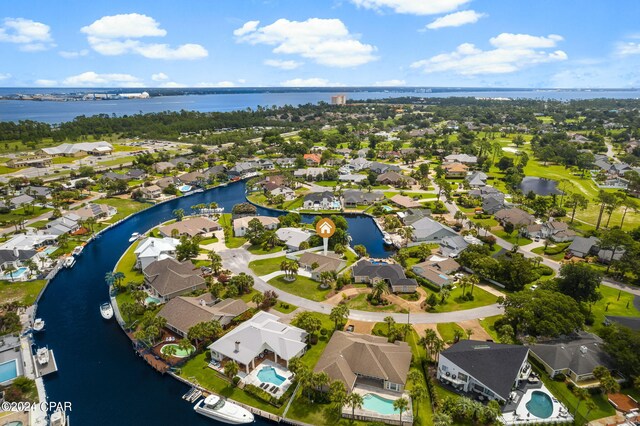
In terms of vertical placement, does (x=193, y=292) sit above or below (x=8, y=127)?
below

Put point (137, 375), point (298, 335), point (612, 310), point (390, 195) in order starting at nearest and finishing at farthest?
point (137, 375)
point (298, 335)
point (612, 310)
point (390, 195)

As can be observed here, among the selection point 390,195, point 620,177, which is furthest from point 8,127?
point 620,177

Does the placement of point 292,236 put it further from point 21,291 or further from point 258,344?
point 21,291

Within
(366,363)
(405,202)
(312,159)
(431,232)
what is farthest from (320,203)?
(366,363)

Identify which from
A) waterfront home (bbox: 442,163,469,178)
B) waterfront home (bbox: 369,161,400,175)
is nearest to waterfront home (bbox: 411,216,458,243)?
waterfront home (bbox: 369,161,400,175)

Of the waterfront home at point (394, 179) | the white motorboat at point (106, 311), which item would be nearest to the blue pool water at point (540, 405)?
the white motorboat at point (106, 311)

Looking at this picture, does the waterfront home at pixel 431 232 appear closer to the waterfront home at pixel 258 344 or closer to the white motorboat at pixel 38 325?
the waterfront home at pixel 258 344

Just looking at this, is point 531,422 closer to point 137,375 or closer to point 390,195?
point 137,375

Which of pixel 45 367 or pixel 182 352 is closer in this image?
pixel 45 367
